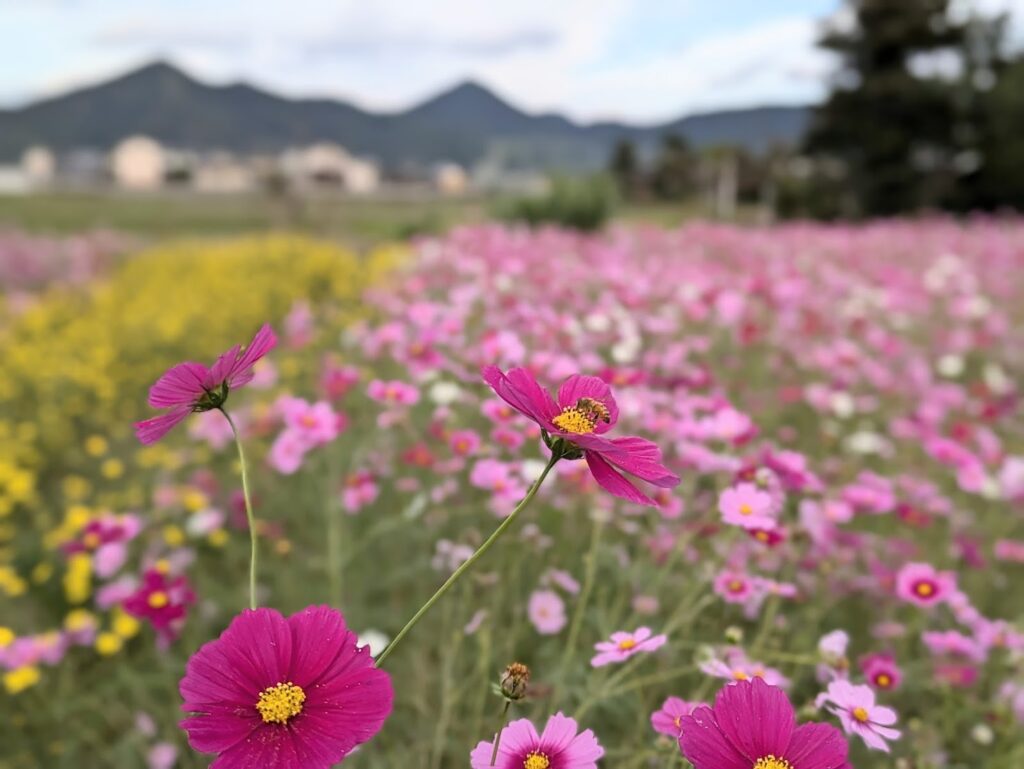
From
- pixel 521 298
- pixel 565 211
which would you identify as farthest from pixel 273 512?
pixel 565 211

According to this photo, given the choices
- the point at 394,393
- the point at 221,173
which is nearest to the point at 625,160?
the point at 221,173

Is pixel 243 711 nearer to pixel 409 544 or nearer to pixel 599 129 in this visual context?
pixel 409 544

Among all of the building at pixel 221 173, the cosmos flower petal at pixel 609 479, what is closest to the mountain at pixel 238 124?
the building at pixel 221 173

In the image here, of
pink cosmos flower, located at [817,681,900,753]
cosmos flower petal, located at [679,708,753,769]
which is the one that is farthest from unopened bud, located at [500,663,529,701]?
pink cosmos flower, located at [817,681,900,753]

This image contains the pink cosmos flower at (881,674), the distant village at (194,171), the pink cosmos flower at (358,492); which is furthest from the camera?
the distant village at (194,171)

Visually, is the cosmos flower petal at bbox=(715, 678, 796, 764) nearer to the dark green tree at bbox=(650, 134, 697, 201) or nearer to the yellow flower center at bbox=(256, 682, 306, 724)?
the yellow flower center at bbox=(256, 682, 306, 724)

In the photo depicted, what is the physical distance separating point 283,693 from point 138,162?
85248 mm

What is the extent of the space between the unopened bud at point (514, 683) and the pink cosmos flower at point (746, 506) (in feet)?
1.26

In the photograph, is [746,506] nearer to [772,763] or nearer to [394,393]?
[772,763]

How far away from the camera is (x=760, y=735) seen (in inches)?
23.6

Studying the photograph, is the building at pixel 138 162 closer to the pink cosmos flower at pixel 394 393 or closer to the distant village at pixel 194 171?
the distant village at pixel 194 171

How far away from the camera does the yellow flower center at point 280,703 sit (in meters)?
0.60

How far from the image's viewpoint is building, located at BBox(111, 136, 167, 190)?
246ft

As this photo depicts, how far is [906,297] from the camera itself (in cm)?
443
